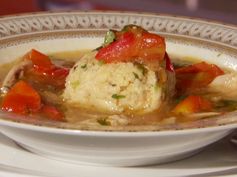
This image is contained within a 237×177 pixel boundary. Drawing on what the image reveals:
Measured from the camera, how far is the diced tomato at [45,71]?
1.96m

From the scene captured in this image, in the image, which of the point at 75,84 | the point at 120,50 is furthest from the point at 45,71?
the point at 120,50

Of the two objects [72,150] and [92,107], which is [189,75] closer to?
[92,107]

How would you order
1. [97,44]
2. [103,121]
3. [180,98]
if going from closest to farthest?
[103,121] → [180,98] → [97,44]

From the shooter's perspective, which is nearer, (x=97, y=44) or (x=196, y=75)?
(x=196, y=75)

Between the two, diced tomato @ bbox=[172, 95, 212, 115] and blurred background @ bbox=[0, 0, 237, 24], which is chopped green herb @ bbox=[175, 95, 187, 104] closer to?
diced tomato @ bbox=[172, 95, 212, 115]

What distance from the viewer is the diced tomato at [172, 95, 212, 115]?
1.69 metres

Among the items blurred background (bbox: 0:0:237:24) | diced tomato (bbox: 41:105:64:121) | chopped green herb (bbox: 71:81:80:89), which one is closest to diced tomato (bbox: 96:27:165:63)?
chopped green herb (bbox: 71:81:80:89)

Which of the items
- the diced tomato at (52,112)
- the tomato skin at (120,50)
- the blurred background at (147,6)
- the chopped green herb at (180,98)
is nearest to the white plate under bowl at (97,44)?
the diced tomato at (52,112)

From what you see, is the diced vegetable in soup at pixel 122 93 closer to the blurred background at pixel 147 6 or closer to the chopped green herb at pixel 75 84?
the chopped green herb at pixel 75 84

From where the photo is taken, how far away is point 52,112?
63.5 inches

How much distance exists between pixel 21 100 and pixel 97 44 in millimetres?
719

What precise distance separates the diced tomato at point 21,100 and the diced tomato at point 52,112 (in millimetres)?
22

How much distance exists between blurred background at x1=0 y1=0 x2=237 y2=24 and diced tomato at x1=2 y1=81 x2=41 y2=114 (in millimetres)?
2529

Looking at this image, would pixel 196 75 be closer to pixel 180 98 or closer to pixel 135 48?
pixel 180 98
